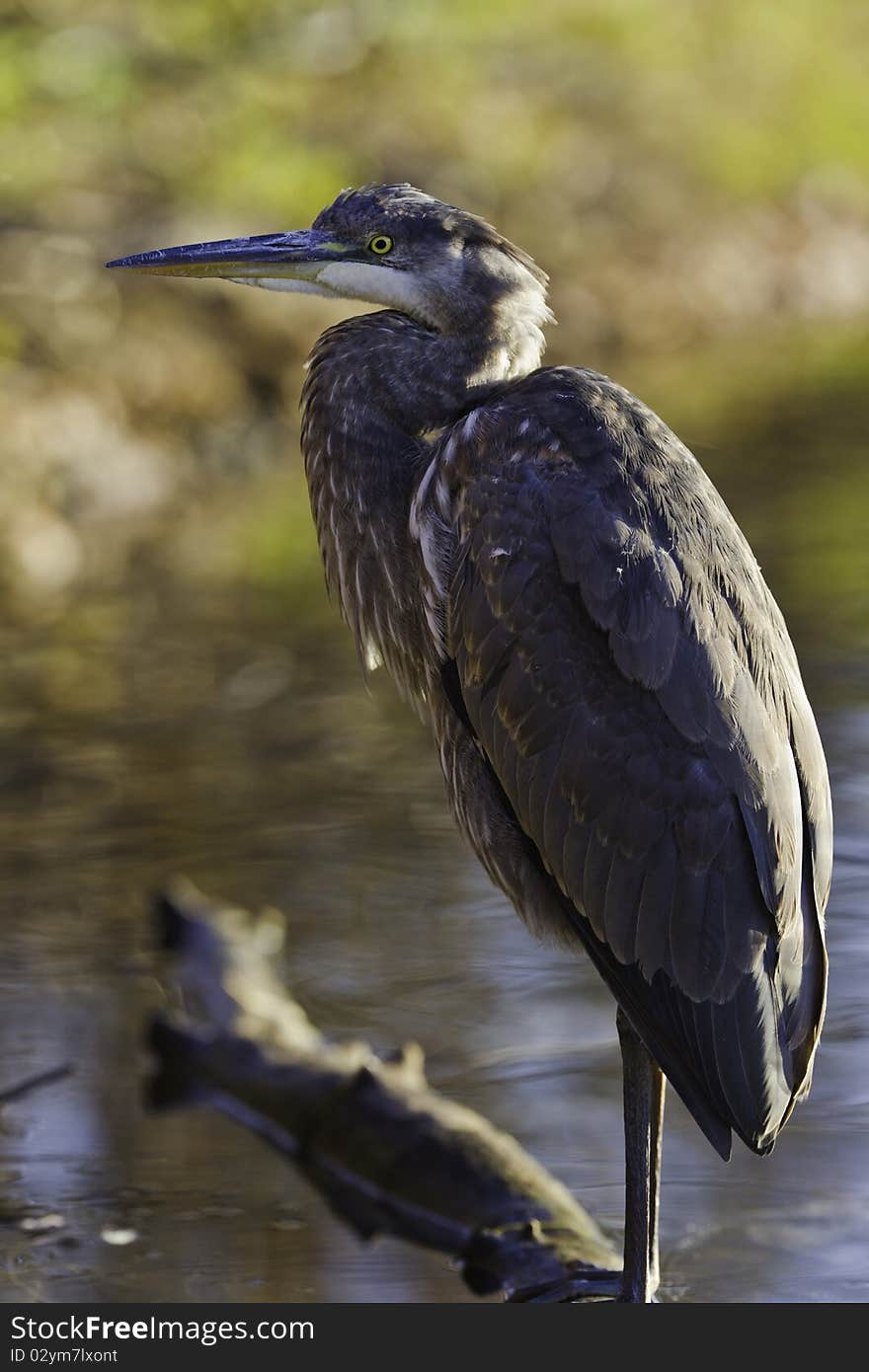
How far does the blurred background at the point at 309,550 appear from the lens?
16.5ft

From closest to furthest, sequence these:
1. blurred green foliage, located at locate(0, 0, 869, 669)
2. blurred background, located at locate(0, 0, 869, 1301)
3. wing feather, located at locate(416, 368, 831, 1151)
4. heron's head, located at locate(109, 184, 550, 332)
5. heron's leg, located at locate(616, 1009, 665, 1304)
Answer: wing feather, located at locate(416, 368, 831, 1151)
heron's leg, located at locate(616, 1009, 665, 1304)
heron's head, located at locate(109, 184, 550, 332)
blurred background, located at locate(0, 0, 869, 1301)
blurred green foliage, located at locate(0, 0, 869, 669)

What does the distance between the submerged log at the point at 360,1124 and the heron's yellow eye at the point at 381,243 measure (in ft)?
6.03

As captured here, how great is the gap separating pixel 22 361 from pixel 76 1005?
1058 centimetres

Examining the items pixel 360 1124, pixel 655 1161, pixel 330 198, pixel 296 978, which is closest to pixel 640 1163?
pixel 655 1161

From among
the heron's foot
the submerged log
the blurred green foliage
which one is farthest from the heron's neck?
the blurred green foliage

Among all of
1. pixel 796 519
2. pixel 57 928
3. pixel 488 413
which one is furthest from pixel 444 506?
pixel 796 519

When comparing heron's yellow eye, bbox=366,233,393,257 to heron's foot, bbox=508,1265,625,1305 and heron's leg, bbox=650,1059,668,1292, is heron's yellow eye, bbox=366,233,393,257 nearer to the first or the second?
heron's leg, bbox=650,1059,668,1292

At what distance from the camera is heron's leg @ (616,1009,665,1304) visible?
408cm

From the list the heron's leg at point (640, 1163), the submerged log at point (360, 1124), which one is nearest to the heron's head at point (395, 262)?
the heron's leg at point (640, 1163)

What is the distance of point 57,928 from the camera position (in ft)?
23.2

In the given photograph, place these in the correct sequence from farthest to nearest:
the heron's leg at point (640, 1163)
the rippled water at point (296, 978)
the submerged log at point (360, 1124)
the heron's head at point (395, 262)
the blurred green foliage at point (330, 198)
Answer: the blurred green foliage at point (330, 198) → the rippled water at point (296, 978) → the heron's head at point (395, 262) → the submerged log at point (360, 1124) → the heron's leg at point (640, 1163)

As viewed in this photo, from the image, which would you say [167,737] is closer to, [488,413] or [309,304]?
[488,413]

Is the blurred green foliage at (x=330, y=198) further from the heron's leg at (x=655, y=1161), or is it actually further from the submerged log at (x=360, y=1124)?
the heron's leg at (x=655, y=1161)

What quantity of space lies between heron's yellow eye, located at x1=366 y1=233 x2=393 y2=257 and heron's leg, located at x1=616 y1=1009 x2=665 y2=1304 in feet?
5.82
